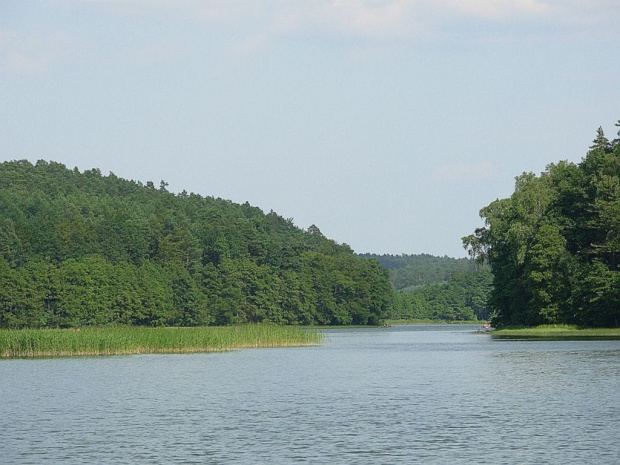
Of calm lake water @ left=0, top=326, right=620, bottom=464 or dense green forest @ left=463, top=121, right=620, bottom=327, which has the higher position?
dense green forest @ left=463, top=121, right=620, bottom=327

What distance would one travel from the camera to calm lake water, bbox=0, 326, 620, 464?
26.5m

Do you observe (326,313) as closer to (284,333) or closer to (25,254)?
(25,254)

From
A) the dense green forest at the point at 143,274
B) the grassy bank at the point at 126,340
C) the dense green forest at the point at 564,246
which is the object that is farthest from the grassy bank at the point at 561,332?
the dense green forest at the point at 143,274

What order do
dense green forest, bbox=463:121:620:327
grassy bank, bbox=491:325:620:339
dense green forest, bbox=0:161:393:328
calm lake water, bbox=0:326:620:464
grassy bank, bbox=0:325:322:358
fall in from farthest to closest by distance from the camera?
dense green forest, bbox=0:161:393:328
dense green forest, bbox=463:121:620:327
grassy bank, bbox=491:325:620:339
grassy bank, bbox=0:325:322:358
calm lake water, bbox=0:326:620:464

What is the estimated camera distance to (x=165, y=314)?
5733 inches

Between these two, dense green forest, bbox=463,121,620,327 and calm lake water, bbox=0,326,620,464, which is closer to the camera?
calm lake water, bbox=0,326,620,464

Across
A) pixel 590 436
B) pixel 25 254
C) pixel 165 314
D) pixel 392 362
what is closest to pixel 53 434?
pixel 590 436

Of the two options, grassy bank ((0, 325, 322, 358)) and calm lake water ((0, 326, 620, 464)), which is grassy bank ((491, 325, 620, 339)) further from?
calm lake water ((0, 326, 620, 464))

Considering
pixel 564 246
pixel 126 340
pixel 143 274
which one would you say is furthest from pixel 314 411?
pixel 143 274

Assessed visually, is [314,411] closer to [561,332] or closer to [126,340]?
[126,340]

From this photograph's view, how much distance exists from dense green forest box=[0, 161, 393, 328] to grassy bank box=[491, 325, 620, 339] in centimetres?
5758

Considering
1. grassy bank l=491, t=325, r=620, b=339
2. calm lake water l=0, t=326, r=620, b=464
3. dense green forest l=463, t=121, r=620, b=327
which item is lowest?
calm lake water l=0, t=326, r=620, b=464

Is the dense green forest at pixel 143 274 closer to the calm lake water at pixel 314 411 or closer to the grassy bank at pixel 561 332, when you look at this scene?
the grassy bank at pixel 561 332

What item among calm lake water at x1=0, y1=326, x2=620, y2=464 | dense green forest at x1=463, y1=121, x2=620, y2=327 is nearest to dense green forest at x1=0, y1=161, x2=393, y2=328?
dense green forest at x1=463, y1=121, x2=620, y2=327
